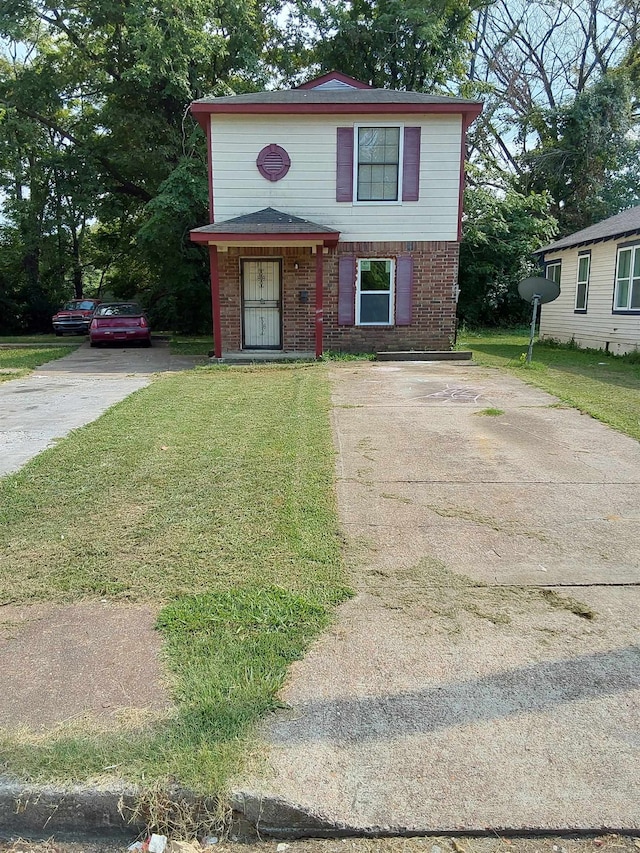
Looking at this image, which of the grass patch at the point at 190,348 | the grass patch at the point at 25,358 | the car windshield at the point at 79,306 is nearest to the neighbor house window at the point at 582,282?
the grass patch at the point at 190,348

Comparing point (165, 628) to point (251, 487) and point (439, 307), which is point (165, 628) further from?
point (439, 307)

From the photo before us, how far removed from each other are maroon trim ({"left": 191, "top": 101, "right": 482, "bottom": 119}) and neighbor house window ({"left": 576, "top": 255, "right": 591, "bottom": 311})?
5.42m

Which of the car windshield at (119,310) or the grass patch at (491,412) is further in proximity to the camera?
the car windshield at (119,310)

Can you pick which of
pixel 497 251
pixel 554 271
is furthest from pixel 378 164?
pixel 497 251

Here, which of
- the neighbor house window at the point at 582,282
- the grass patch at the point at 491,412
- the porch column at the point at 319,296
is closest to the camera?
the grass patch at the point at 491,412

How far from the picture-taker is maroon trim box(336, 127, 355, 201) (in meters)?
14.2

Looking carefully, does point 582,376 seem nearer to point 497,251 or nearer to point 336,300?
point 336,300

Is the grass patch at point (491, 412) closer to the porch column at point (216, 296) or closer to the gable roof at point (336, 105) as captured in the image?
the porch column at point (216, 296)

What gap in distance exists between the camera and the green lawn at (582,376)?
7992 mm

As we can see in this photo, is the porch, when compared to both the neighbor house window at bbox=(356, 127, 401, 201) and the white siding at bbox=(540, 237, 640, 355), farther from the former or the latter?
the white siding at bbox=(540, 237, 640, 355)

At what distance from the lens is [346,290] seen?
1465 cm

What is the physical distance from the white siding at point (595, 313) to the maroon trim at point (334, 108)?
5065 mm

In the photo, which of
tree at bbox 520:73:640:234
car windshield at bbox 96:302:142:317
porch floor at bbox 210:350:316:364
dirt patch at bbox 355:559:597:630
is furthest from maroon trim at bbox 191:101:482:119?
tree at bbox 520:73:640:234

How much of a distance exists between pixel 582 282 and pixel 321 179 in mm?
7809
